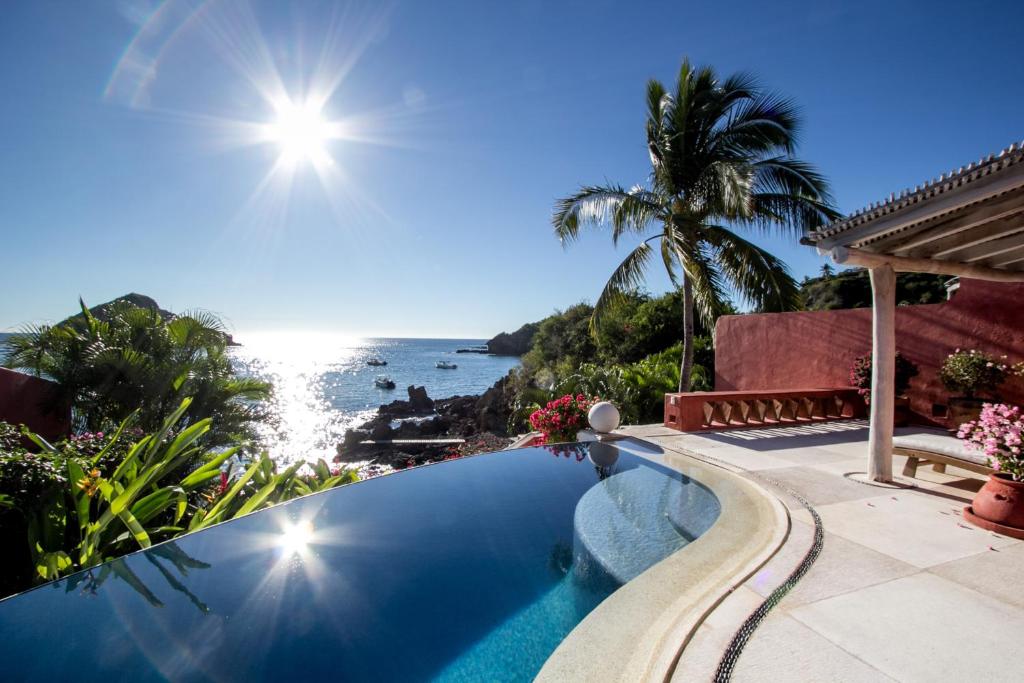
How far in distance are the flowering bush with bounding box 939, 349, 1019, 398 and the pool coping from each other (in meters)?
5.43

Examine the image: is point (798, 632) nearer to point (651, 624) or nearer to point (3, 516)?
point (651, 624)

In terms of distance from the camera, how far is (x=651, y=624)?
2.41m

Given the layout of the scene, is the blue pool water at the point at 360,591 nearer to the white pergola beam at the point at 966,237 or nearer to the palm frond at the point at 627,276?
the white pergola beam at the point at 966,237

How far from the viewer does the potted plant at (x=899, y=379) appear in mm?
7840

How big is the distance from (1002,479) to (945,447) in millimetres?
1139

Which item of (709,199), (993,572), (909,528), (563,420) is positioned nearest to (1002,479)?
(909,528)

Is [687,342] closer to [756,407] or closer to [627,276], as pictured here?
[627,276]

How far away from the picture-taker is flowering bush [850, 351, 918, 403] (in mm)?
7836

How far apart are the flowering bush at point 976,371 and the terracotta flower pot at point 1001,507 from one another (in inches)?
180

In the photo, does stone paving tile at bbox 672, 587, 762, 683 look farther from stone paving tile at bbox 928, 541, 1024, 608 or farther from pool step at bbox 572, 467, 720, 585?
stone paving tile at bbox 928, 541, 1024, 608

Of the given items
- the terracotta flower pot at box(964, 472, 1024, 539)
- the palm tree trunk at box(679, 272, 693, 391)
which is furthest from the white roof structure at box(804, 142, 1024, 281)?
the palm tree trunk at box(679, 272, 693, 391)

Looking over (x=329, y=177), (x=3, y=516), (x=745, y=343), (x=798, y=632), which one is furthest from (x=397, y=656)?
(x=745, y=343)

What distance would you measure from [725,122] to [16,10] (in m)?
12.4

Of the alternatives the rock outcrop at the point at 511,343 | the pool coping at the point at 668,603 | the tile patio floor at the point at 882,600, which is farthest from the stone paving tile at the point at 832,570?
the rock outcrop at the point at 511,343
